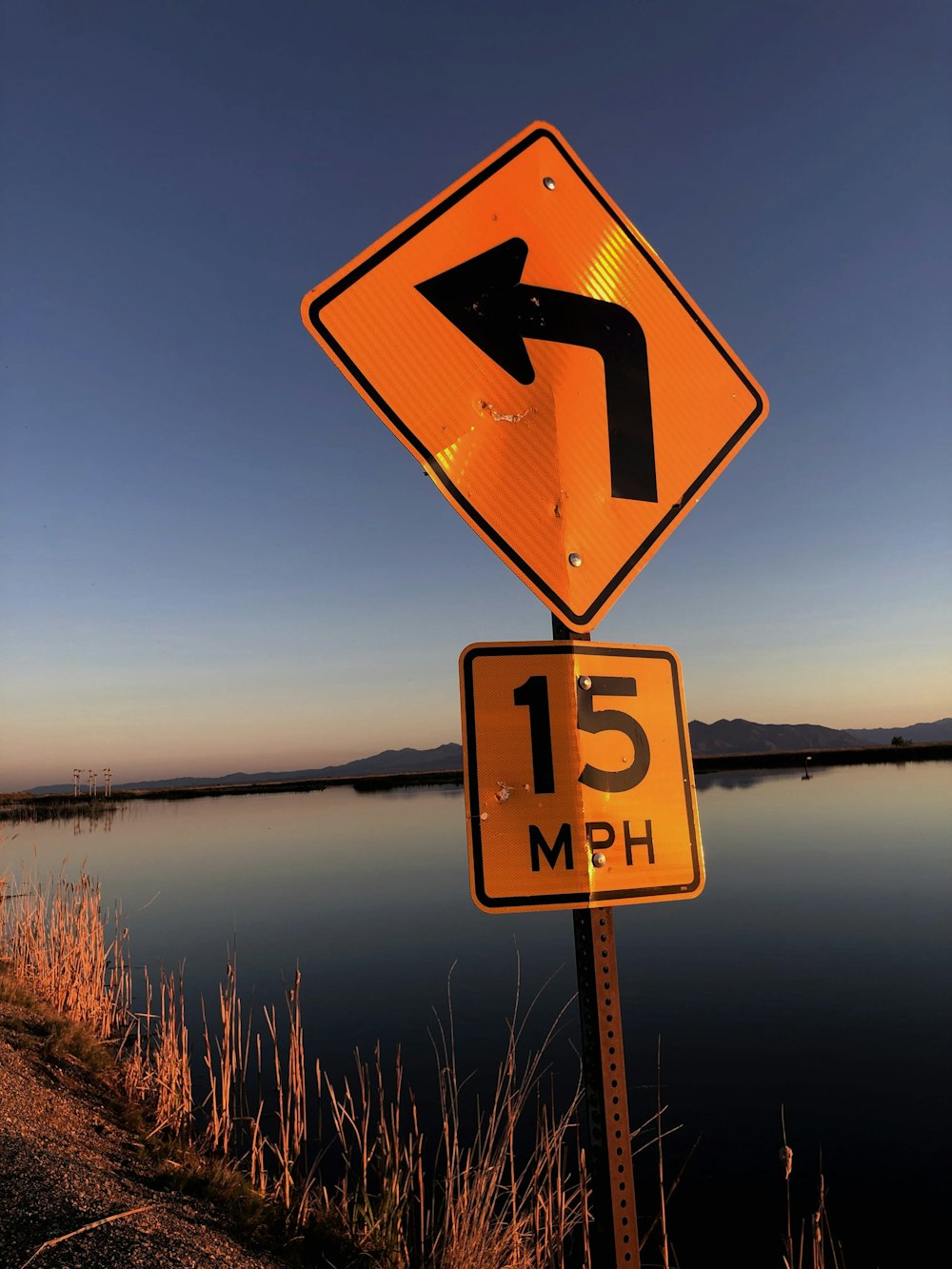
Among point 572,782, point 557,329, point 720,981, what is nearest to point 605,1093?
point 572,782

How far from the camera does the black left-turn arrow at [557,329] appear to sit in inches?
81.2

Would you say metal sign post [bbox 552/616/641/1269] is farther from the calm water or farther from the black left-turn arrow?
the calm water

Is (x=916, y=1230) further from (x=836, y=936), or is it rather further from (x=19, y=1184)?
(x=836, y=936)

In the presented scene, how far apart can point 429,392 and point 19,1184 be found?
3.97 meters

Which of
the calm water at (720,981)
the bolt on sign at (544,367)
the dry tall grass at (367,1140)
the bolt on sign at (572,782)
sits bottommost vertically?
the calm water at (720,981)

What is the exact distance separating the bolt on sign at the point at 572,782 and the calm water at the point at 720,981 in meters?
3.68

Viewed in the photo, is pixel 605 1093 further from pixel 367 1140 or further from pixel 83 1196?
pixel 367 1140

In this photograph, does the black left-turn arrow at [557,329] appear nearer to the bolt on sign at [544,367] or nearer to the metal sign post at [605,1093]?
the bolt on sign at [544,367]

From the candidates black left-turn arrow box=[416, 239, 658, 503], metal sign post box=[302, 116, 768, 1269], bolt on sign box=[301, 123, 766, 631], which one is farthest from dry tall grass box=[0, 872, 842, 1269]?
black left-turn arrow box=[416, 239, 658, 503]

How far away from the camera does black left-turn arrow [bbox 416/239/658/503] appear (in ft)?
6.77

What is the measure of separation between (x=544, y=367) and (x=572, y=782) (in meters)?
1.13

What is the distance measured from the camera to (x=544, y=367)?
2.10 meters

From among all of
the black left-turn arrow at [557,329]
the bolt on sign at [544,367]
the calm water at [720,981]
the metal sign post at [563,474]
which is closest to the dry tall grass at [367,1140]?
the calm water at [720,981]

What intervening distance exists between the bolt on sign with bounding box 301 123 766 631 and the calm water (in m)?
4.02
